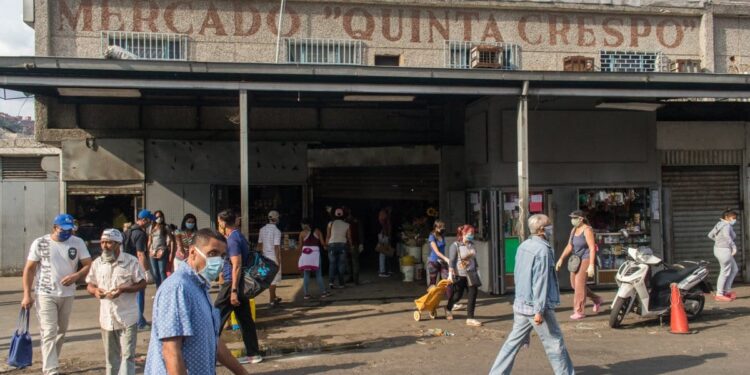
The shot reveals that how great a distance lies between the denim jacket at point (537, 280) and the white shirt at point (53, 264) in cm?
454

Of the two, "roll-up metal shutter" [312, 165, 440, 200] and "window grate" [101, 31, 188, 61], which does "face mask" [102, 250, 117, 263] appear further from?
"roll-up metal shutter" [312, 165, 440, 200]

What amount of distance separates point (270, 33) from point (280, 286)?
543 centimetres

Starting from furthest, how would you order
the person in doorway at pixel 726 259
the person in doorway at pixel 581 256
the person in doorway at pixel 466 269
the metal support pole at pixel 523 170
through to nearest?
the person in doorway at pixel 726 259 < the metal support pole at pixel 523 170 < the person in doorway at pixel 581 256 < the person in doorway at pixel 466 269

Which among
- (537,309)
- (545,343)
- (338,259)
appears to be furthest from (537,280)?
(338,259)

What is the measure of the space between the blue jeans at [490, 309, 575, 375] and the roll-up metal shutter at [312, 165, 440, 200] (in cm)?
873

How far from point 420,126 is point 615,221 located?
466cm

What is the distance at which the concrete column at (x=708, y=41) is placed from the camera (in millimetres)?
15133

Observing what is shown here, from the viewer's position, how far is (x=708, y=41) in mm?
15164

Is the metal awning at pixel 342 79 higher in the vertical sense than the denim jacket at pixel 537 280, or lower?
higher

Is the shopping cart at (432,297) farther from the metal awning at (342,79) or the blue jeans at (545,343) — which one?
the blue jeans at (545,343)

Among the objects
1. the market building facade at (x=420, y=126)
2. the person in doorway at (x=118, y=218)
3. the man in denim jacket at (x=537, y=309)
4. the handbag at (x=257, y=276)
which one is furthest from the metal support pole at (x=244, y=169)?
the person in doorway at (x=118, y=218)

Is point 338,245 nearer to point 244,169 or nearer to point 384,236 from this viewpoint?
point 384,236

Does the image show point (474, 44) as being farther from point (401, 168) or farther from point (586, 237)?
point (586, 237)

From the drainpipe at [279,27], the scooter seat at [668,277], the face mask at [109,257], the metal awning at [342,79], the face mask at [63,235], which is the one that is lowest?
the scooter seat at [668,277]
